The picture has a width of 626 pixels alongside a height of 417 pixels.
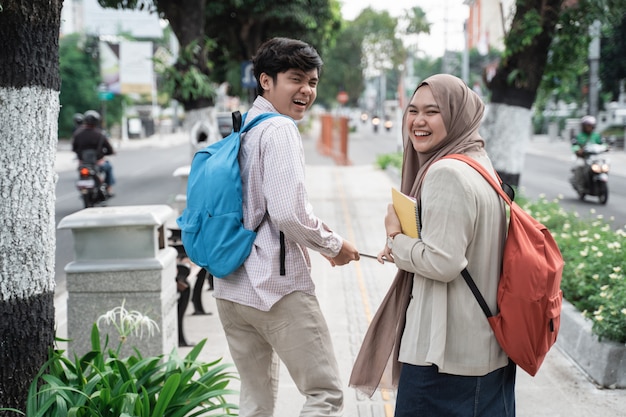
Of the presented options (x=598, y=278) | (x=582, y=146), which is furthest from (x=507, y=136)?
(x=582, y=146)

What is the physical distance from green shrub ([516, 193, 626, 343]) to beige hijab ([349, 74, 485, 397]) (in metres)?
2.14

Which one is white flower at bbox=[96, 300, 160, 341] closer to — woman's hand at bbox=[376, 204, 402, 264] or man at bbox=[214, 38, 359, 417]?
man at bbox=[214, 38, 359, 417]

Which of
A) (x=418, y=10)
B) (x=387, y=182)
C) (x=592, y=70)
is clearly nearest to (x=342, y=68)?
(x=418, y=10)

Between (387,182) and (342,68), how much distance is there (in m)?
37.7

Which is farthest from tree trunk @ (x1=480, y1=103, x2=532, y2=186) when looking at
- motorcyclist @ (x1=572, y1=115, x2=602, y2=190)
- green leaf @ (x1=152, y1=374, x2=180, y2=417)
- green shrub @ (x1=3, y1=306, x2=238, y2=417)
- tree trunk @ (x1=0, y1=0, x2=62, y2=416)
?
tree trunk @ (x1=0, y1=0, x2=62, y2=416)

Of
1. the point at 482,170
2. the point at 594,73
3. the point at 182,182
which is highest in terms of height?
the point at 594,73

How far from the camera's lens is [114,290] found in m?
4.54

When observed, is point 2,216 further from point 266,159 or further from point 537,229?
point 537,229

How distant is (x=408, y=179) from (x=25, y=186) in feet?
5.48

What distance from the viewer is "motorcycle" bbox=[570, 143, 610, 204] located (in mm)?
14461

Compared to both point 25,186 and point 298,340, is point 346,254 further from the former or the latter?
point 25,186

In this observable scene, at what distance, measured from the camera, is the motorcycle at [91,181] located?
44.1 feet

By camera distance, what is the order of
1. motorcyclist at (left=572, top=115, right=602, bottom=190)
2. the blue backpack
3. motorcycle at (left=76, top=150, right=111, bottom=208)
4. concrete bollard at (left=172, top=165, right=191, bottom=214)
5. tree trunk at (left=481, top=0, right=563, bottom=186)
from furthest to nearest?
motorcyclist at (left=572, top=115, right=602, bottom=190)
motorcycle at (left=76, top=150, right=111, bottom=208)
tree trunk at (left=481, top=0, right=563, bottom=186)
concrete bollard at (left=172, top=165, right=191, bottom=214)
the blue backpack

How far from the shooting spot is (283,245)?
9.12 ft
